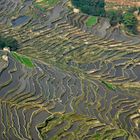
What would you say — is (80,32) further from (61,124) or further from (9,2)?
(61,124)

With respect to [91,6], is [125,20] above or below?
below

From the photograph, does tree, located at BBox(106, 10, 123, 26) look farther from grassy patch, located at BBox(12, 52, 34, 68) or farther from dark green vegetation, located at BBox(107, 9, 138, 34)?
grassy patch, located at BBox(12, 52, 34, 68)

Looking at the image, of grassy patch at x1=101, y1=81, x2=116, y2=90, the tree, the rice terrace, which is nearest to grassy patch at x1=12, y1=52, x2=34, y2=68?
the rice terrace

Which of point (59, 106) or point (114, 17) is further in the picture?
point (114, 17)

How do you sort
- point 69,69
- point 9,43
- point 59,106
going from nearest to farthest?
point 59,106 → point 69,69 → point 9,43

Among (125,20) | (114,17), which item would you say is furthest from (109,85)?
(114,17)

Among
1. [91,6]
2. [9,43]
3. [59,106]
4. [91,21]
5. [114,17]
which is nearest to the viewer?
[59,106]

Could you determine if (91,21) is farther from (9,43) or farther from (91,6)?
(9,43)

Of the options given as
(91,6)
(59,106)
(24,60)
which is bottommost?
(91,6)

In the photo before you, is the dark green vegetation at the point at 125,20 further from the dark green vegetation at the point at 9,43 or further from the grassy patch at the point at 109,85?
the grassy patch at the point at 109,85
